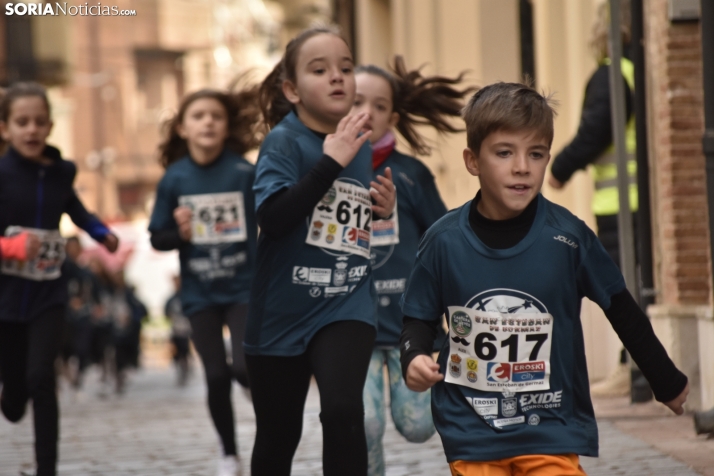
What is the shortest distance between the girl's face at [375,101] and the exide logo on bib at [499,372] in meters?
2.14

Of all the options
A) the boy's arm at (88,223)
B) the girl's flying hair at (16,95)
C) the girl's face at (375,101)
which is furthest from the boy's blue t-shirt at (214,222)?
the girl's face at (375,101)

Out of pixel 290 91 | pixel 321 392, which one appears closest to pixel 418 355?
pixel 321 392

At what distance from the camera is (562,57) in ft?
36.6

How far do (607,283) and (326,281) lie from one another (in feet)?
4.16

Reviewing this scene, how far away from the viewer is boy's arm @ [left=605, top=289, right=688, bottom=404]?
3562 millimetres

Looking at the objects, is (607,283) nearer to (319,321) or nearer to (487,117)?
(487,117)

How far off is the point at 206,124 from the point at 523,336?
13.1 feet

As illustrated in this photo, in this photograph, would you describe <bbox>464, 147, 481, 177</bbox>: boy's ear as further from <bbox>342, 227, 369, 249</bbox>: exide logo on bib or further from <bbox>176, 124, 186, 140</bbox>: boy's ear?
<bbox>176, 124, 186, 140</bbox>: boy's ear

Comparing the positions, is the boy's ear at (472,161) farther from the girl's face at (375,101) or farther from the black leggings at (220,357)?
the black leggings at (220,357)

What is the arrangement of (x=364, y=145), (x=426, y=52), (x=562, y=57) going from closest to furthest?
(x=364, y=145)
(x=562, y=57)
(x=426, y=52)

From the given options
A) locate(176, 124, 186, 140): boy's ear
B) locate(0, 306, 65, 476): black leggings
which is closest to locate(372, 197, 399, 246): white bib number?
locate(0, 306, 65, 476): black leggings

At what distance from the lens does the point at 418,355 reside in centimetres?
352

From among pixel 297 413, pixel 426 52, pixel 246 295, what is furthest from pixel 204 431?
pixel 426 52

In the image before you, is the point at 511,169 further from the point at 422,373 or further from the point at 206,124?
the point at 206,124
